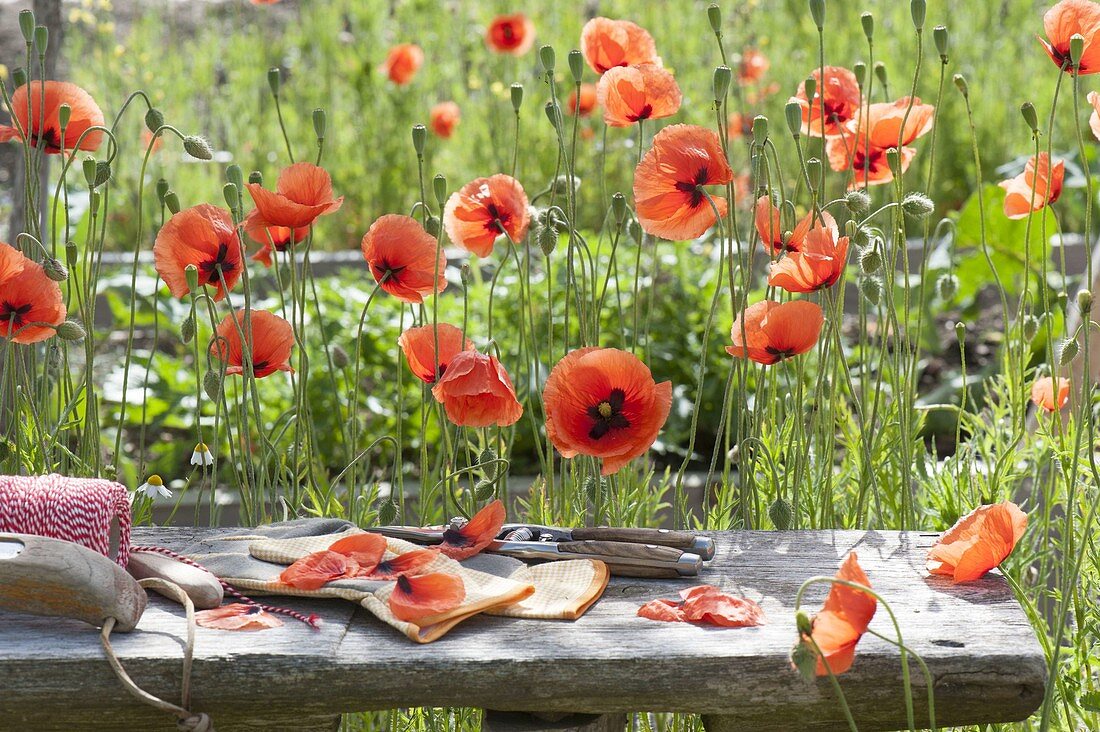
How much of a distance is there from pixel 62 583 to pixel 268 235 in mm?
601

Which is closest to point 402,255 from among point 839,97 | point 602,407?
point 602,407

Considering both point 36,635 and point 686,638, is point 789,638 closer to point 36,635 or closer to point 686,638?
point 686,638

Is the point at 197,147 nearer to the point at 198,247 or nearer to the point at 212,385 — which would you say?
the point at 198,247

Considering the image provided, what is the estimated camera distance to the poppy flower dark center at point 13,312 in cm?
148

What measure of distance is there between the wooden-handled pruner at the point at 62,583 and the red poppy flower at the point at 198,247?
16.7 inches

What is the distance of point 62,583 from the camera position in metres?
1.08

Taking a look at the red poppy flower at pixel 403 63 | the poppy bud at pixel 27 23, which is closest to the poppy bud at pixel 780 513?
the poppy bud at pixel 27 23

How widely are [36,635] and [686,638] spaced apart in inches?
21.8

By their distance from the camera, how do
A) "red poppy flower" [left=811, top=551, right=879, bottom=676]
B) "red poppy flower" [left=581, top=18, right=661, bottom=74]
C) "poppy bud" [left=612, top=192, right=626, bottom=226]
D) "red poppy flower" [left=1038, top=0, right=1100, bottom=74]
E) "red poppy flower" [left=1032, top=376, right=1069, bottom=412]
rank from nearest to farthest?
"red poppy flower" [left=811, top=551, right=879, bottom=676]
"red poppy flower" [left=1038, top=0, right=1100, bottom=74]
"poppy bud" [left=612, top=192, right=626, bottom=226]
"red poppy flower" [left=581, top=18, right=661, bottom=74]
"red poppy flower" [left=1032, top=376, right=1069, bottom=412]

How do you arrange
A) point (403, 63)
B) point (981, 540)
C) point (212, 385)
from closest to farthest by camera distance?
point (981, 540) < point (212, 385) < point (403, 63)

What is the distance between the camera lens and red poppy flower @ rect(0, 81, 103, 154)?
163 centimetres

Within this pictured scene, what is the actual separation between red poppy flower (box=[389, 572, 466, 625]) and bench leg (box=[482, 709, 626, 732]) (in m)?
0.10

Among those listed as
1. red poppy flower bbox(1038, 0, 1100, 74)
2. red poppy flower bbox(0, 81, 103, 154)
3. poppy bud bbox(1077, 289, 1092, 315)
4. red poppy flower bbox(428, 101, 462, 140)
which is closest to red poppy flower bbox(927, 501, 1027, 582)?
poppy bud bbox(1077, 289, 1092, 315)

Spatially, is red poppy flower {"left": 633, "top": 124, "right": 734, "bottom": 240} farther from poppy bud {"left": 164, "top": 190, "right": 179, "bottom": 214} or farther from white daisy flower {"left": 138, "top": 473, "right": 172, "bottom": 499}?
white daisy flower {"left": 138, "top": 473, "right": 172, "bottom": 499}
